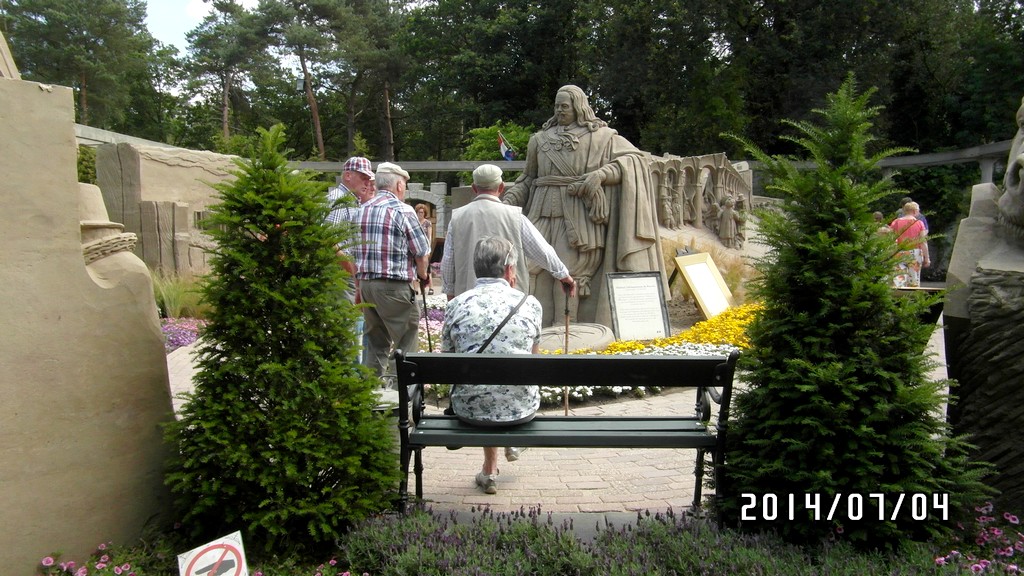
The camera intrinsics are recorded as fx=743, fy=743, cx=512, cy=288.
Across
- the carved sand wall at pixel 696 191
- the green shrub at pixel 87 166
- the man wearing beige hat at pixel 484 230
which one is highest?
the green shrub at pixel 87 166

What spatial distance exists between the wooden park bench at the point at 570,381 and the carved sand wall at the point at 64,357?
1092mm

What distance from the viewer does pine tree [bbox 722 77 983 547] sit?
2.90 meters

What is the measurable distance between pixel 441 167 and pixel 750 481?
21.6 metres

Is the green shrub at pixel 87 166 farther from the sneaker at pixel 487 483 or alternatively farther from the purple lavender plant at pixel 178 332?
the sneaker at pixel 487 483

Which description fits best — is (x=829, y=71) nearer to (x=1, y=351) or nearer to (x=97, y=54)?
(x=1, y=351)

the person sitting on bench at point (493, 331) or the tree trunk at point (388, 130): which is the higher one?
the tree trunk at point (388, 130)

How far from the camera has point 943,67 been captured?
27766mm

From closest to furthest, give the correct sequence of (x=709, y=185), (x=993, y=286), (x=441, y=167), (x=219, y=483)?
(x=219, y=483)
(x=993, y=286)
(x=709, y=185)
(x=441, y=167)

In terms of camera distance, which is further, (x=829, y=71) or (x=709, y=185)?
(x=829, y=71)

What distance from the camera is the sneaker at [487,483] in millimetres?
4086

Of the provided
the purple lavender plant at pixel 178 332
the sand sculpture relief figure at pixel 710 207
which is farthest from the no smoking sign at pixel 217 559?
the sand sculpture relief figure at pixel 710 207

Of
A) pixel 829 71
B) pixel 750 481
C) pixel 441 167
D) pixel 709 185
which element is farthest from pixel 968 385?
pixel 829 71

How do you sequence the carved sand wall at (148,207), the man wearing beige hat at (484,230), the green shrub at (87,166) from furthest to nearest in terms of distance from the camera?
1. the green shrub at (87,166)
2. the carved sand wall at (148,207)
3. the man wearing beige hat at (484,230)

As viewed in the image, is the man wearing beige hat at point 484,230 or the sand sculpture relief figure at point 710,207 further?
the sand sculpture relief figure at point 710,207
